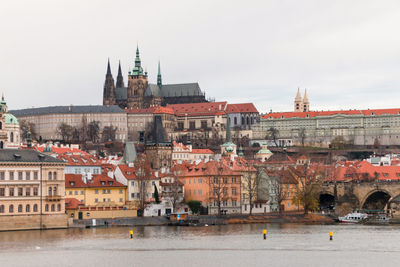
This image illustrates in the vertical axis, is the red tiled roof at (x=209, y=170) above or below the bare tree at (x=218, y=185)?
above

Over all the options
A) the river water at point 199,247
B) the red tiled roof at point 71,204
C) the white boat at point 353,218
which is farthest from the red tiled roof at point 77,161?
the white boat at point 353,218

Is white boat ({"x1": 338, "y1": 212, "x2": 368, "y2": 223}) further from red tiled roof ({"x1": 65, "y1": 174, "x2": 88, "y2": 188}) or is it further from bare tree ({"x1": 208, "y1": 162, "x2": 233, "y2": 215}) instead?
red tiled roof ({"x1": 65, "y1": 174, "x2": 88, "y2": 188})

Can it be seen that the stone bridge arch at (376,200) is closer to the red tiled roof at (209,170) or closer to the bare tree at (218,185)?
the red tiled roof at (209,170)

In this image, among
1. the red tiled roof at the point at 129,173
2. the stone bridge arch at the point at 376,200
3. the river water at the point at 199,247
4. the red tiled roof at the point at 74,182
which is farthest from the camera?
the stone bridge arch at the point at 376,200

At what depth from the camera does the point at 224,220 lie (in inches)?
3789

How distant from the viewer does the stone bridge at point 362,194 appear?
111125mm

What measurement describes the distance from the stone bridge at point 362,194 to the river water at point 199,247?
2378cm

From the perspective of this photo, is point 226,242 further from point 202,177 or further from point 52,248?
point 202,177

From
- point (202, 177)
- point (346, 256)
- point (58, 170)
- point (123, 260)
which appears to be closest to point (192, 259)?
point (123, 260)

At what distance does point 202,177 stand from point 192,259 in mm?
39531

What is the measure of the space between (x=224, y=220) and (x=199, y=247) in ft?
82.6

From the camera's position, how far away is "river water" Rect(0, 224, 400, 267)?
209 feet

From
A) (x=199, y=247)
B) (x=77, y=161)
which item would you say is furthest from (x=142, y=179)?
(x=199, y=247)

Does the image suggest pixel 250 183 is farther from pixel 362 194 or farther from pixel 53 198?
pixel 53 198
